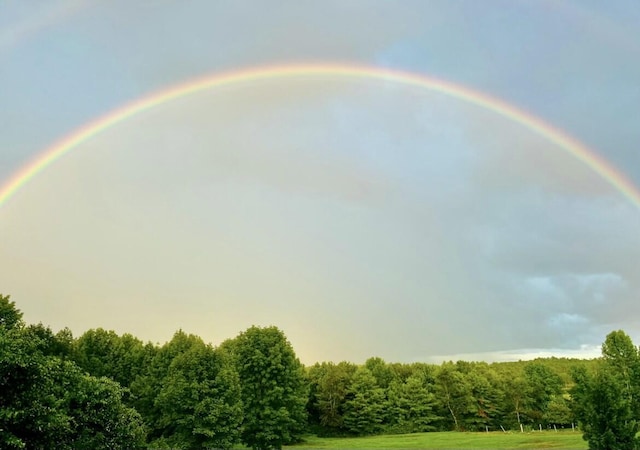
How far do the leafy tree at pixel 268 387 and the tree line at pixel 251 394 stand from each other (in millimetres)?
162

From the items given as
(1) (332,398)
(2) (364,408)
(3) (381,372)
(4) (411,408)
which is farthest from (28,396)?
(3) (381,372)

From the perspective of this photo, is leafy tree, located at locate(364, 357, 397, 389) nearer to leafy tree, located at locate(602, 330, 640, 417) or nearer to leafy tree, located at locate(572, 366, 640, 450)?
leafy tree, located at locate(602, 330, 640, 417)

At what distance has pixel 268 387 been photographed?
229 ft

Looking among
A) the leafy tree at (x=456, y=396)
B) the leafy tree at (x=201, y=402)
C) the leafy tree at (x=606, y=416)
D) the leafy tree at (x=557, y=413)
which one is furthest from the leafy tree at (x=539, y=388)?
the leafy tree at (x=606, y=416)

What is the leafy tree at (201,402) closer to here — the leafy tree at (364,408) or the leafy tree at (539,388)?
the leafy tree at (364,408)

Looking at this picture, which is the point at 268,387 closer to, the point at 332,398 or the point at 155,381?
the point at 155,381

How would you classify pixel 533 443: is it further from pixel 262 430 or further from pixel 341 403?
pixel 341 403

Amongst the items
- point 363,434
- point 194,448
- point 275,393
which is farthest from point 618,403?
point 363,434

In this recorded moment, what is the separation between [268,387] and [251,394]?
2.37m

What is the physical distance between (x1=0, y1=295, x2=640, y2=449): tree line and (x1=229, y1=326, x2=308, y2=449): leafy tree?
0.53ft

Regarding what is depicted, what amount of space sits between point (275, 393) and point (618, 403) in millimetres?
45058

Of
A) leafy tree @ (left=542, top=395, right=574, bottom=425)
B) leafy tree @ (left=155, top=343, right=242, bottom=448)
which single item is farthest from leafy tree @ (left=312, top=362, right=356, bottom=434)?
leafy tree @ (left=155, top=343, right=242, bottom=448)

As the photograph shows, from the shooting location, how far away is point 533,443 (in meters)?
67.4

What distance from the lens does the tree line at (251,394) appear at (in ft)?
82.0
